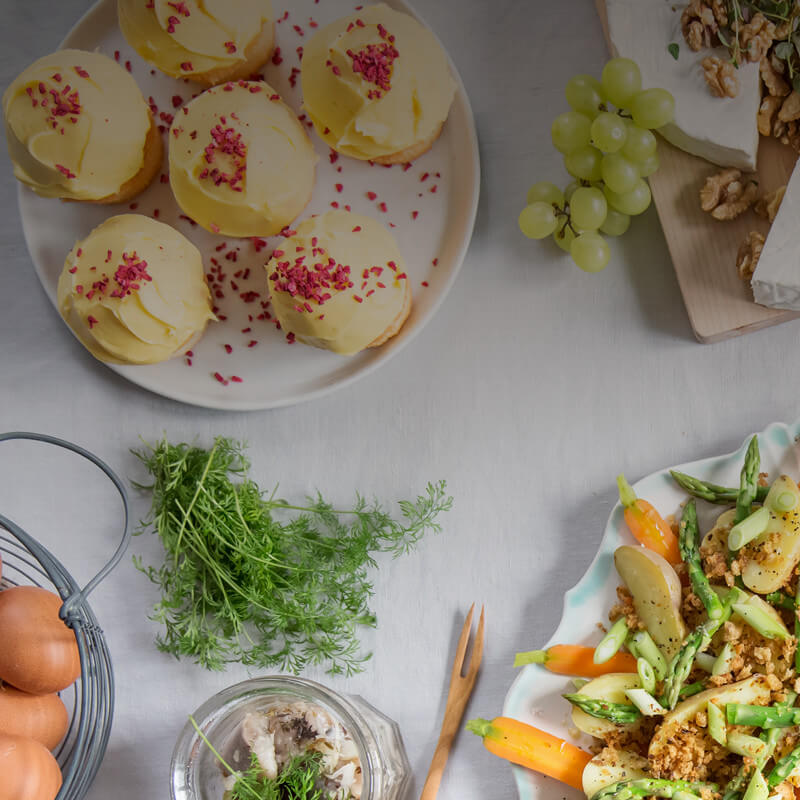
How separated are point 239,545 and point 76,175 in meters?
0.58

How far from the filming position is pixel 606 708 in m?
1.15

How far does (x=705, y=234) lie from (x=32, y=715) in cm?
118

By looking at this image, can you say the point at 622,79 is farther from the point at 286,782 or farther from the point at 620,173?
the point at 286,782

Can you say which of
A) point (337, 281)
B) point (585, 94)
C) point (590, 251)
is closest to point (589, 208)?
point (590, 251)

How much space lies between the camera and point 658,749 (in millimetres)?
1135

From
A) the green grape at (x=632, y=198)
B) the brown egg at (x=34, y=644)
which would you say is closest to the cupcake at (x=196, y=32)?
the green grape at (x=632, y=198)

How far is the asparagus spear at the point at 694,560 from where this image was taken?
115 cm

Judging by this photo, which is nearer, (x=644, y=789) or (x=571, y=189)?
(x=644, y=789)

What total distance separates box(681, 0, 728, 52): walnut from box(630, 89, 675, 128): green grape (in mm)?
91

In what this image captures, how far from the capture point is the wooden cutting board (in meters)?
1.24

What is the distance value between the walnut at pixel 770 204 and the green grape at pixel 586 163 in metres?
0.23

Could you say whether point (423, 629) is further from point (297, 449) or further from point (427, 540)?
point (297, 449)

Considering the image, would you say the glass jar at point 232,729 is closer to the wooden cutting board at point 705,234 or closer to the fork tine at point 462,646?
the fork tine at point 462,646

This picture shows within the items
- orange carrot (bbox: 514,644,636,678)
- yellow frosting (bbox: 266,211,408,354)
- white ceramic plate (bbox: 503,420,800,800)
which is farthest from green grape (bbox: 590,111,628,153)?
orange carrot (bbox: 514,644,636,678)
